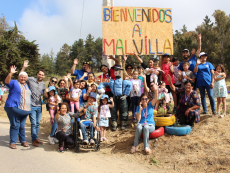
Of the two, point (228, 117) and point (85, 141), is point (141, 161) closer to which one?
point (85, 141)

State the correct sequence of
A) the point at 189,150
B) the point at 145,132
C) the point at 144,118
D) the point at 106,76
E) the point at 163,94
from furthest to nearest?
the point at 106,76 < the point at 163,94 < the point at 144,118 < the point at 145,132 < the point at 189,150

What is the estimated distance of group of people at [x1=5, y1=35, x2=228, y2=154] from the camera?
5.07 m

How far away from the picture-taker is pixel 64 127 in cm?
525

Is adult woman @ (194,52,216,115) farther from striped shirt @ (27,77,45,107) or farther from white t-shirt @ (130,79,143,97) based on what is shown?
striped shirt @ (27,77,45,107)

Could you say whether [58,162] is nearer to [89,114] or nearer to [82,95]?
[89,114]

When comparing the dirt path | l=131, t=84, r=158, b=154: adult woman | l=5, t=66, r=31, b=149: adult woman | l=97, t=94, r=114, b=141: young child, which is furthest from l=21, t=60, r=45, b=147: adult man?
l=131, t=84, r=158, b=154: adult woman

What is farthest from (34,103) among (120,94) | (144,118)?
(144,118)

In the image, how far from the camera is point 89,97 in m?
5.46

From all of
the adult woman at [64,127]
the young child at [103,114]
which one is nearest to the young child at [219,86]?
the young child at [103,114]

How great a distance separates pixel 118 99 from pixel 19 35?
77.1ft

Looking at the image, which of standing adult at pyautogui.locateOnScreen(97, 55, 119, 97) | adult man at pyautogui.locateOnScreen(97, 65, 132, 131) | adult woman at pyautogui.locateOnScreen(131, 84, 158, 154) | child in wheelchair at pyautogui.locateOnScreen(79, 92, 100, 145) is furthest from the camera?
standing adult at pyautogui.locateOnScreen(97, 55, 119, 97)

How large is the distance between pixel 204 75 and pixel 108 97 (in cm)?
289

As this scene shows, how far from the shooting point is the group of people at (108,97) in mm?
5070

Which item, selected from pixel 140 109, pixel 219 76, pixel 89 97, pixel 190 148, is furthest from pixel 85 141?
pixel 219 76
